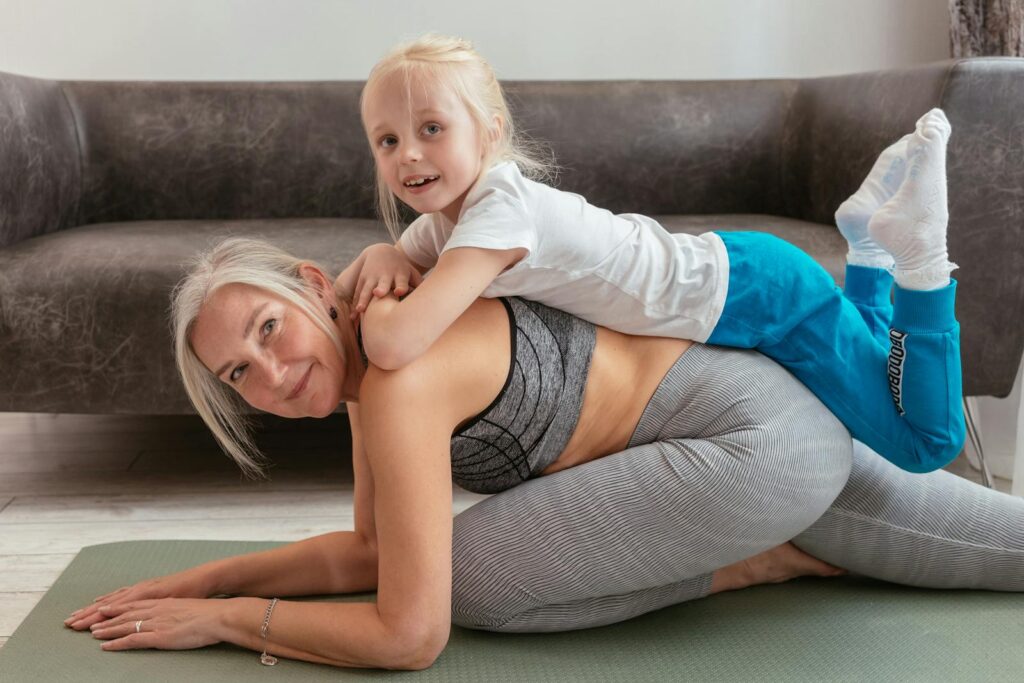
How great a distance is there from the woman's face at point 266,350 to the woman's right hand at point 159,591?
373 mm

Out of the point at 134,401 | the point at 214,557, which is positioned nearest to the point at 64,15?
the point at 134,401

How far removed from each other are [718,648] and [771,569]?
0.25m

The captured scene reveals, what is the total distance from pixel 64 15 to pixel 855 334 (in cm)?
265

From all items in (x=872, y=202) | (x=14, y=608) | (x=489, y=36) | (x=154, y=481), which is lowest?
(x=154, y=481)

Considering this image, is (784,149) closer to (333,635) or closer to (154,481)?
(154,481)

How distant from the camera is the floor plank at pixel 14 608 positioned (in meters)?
1.60

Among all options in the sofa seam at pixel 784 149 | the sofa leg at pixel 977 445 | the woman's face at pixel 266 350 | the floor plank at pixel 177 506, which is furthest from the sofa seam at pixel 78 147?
the sofa leg at pixel 977 445

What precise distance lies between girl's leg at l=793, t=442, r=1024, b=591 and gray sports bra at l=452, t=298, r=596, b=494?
454 millimetres

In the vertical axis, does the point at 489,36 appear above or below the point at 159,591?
above

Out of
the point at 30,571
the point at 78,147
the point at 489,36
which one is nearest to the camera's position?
the point at 30,571

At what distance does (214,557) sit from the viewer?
1.81 metres

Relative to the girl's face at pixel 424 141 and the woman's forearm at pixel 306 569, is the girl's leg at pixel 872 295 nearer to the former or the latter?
the girl's face at pixel 424 141

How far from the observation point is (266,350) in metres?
1.30

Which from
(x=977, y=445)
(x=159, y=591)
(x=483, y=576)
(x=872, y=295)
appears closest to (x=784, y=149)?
(x=977, y=445)
